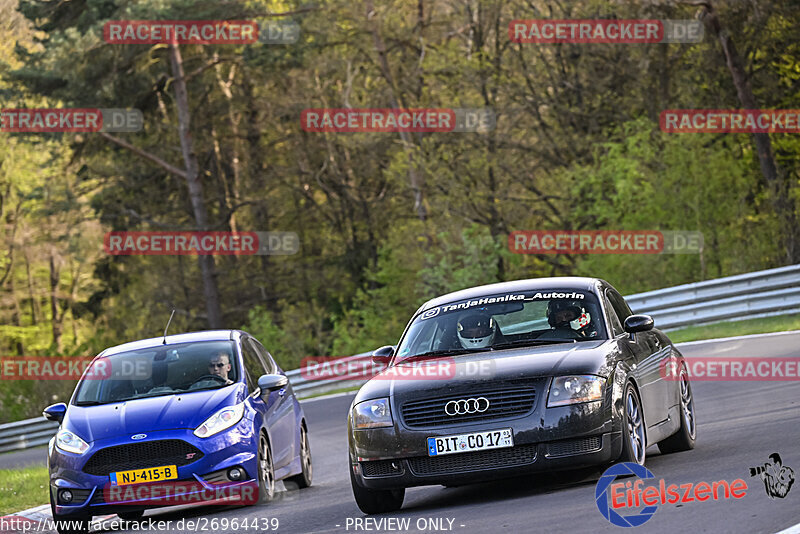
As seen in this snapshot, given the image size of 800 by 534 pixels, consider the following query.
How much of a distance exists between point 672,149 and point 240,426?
2362 centimetres

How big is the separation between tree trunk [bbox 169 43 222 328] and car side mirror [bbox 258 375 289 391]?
3120 cm

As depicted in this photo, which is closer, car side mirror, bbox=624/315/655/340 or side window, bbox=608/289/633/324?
car side mirror, bbox=624/315/655/340

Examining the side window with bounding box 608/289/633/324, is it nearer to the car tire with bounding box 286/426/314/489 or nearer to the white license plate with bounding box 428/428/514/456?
the white license plate with bounding box 428/428/514/456

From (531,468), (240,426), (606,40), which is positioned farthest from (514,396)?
(606,40)

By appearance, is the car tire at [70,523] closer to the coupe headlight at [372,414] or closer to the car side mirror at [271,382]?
the car side mirror at [271,382]

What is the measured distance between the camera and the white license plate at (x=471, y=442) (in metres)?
8.70

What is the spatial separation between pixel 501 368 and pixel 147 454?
3.20 metres

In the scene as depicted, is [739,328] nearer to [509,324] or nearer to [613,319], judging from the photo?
[613,319]

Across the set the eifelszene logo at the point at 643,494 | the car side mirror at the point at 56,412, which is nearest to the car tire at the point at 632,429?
the eifelszene logo at the point at 643,494

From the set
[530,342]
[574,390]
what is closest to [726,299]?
[530,342]

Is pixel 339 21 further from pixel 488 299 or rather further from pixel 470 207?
pixel 488 299

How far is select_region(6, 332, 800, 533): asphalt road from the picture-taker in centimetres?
749

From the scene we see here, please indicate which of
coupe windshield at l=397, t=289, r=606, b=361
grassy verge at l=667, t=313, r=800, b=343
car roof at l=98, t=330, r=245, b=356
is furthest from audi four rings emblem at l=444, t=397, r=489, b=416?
grassy verge at l=667, t=313, r=800, b=343

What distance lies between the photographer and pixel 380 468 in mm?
9000
